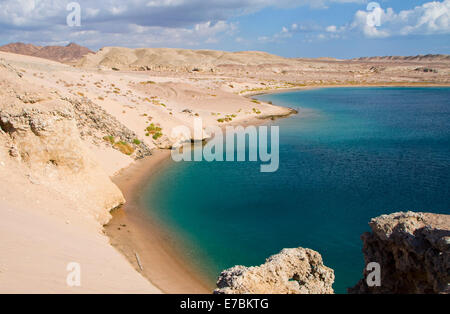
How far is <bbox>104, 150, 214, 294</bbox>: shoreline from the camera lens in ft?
44.2

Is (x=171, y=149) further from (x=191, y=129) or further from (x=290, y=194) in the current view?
(x=290, y=194)

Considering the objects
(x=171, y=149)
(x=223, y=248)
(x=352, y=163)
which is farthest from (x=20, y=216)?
(x=352, y=163)

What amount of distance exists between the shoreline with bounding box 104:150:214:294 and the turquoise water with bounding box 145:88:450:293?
0.66 m

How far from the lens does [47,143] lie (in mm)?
16844

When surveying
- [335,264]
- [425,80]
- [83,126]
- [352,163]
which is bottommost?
[335,264]

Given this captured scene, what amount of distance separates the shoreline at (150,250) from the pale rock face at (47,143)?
133 cm

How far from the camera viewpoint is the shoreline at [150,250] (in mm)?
13484

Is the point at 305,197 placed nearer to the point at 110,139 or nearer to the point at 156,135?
the point at 110,139

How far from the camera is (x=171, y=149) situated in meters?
34.8

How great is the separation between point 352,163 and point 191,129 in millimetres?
18834

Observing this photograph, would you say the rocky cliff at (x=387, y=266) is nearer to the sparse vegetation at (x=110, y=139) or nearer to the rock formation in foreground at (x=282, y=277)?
the rock formation in foreground at (x=282, y=277)

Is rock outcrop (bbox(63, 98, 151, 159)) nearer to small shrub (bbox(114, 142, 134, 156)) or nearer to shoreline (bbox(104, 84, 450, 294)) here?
small shrub (bbox(114, 142, 134, 156))

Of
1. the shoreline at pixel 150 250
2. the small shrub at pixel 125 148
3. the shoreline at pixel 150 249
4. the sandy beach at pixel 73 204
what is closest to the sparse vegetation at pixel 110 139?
the sandy beach at pixel 73 204

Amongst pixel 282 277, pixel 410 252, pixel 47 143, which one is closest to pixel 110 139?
pixel 47 143
